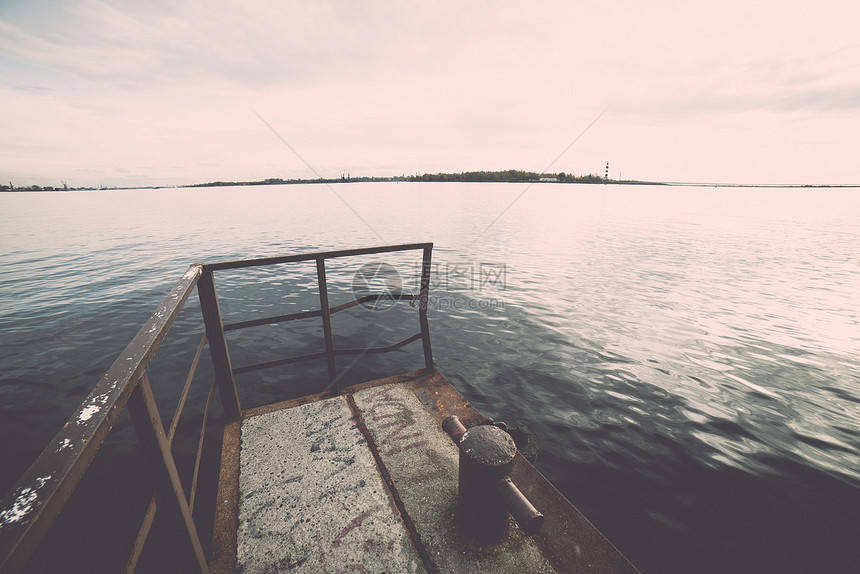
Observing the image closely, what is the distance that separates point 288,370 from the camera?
8.05 meters

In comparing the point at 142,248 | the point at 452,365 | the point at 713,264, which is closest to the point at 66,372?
the point at 452,365

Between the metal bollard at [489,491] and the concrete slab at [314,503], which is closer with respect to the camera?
the metal bollard at [489,491]

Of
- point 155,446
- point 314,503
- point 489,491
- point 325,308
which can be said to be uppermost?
point 155,446

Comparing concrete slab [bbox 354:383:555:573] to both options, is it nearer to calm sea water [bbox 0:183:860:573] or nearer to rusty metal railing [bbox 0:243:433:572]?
rusty metal railing [bbox 0:243:433:572]

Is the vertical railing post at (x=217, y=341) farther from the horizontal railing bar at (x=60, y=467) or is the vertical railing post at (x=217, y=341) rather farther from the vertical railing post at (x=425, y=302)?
the vertical railing post at (x=425, y=302)

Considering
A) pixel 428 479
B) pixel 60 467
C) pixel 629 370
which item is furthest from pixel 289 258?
pixel 629 370

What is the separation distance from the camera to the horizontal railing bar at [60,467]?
2.64 ft

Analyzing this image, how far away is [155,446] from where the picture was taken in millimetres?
1696

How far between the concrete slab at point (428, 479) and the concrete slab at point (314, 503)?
0.16 m

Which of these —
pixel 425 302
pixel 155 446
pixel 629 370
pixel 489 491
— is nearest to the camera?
pixel 155 446

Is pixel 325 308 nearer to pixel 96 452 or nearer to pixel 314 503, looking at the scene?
pixel 314 503

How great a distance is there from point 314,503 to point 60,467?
7.67ft

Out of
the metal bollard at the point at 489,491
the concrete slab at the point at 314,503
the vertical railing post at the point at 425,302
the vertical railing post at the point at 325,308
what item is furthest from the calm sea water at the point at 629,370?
the vertical railing post at the point at 325,308

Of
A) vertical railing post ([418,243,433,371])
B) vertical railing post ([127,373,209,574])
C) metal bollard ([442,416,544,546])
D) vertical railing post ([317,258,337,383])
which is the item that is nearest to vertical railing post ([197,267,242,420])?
vertical railing post ([317,258,337,383])
